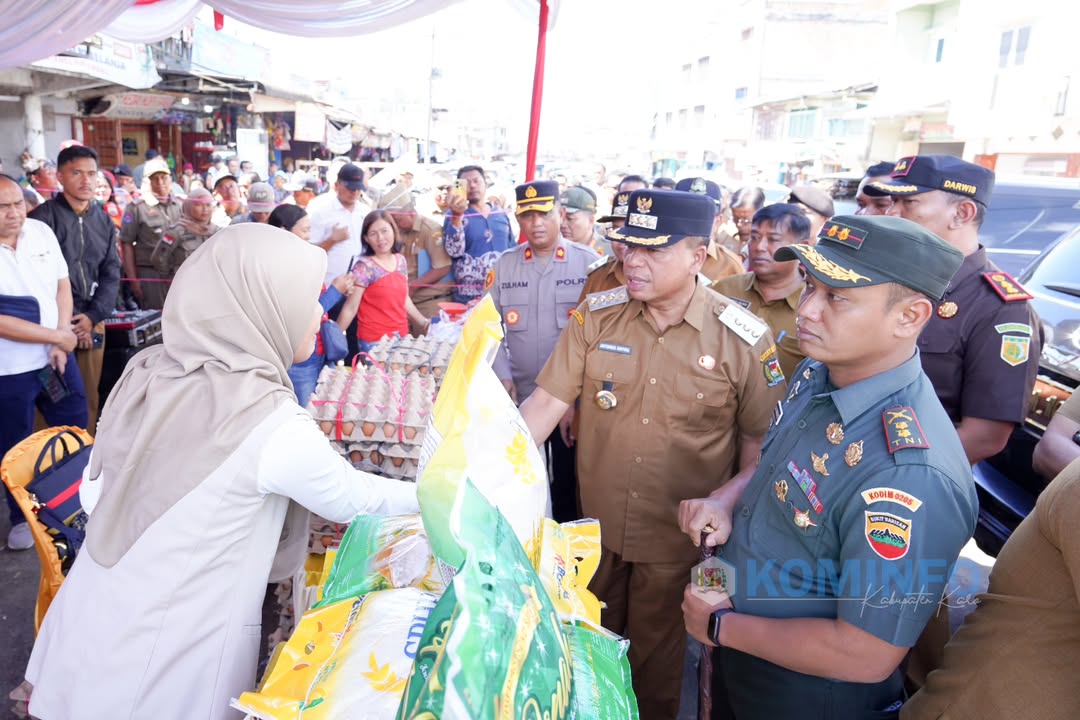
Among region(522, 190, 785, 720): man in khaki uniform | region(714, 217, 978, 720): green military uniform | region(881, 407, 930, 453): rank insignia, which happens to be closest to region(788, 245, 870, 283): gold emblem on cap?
region(714, 217, 978, 720): green military uniform

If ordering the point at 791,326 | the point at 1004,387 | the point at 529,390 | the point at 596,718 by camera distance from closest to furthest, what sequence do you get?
the point at 596,718, the point at 1004,387, the point at 791,326, the point at 529,390

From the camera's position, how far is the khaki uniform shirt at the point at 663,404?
234cm

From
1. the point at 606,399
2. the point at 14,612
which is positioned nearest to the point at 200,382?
the point at 606,399

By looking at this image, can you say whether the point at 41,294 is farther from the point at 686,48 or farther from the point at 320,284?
the point at 686,48

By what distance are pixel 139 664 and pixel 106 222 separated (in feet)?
12.6

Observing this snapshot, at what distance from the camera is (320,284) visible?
1817 mm

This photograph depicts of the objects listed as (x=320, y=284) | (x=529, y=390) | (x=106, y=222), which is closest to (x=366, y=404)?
(x=320, y=284)

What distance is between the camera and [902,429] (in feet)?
4.58

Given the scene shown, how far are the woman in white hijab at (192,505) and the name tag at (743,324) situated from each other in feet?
4.46

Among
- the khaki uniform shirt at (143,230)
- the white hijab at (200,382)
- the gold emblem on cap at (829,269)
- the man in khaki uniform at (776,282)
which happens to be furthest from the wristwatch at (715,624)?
the khaki uniform shirt at (143,230)

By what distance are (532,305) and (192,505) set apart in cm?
250

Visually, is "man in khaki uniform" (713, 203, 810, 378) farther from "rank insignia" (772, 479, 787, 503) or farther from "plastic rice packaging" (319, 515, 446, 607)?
"plastic rice packaging" (319, 515, 446, 607)

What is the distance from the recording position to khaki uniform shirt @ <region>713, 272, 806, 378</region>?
3.03 meters

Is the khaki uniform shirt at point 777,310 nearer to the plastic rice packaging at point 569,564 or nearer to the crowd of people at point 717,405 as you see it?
the crowd of people at point 717,405
